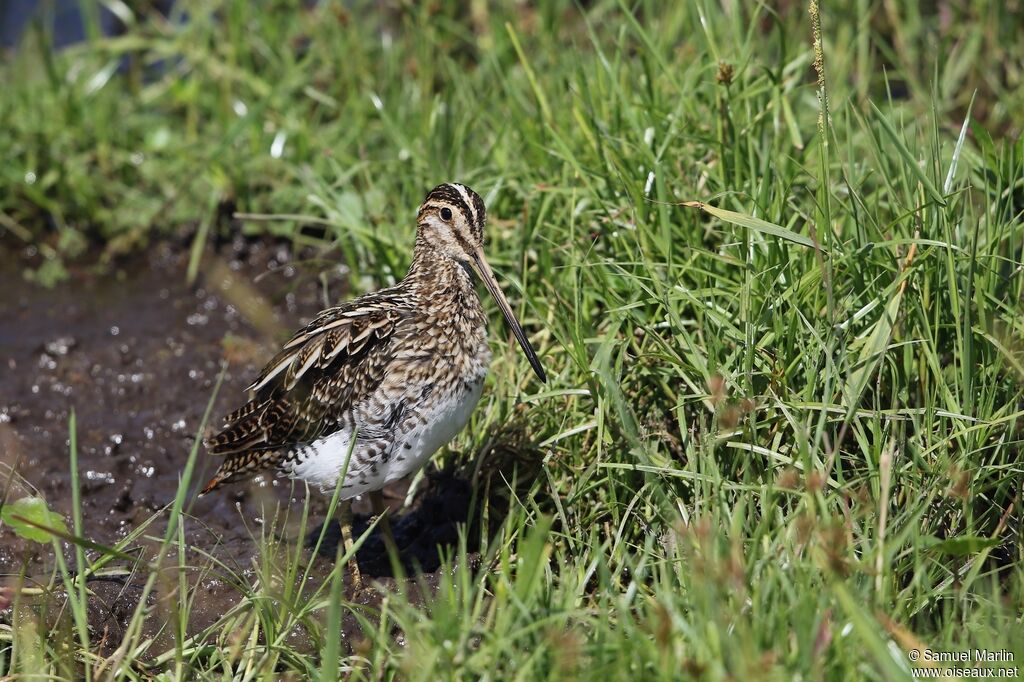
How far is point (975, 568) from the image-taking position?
3201mm

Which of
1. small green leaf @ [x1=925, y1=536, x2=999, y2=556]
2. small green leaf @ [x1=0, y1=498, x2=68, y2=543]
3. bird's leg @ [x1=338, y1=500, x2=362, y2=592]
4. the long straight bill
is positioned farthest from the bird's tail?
small green leaf @ [x1=925, y1=536, x2=999, y2=556]

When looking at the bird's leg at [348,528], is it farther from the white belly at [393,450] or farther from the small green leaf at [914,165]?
the small green leaf at [914,165]

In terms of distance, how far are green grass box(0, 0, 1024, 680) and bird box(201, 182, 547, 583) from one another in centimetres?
29

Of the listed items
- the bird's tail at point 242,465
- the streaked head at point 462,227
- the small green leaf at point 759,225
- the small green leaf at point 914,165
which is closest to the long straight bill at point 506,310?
the streaked head at point 462,227

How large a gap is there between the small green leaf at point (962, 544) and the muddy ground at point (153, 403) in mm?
1692

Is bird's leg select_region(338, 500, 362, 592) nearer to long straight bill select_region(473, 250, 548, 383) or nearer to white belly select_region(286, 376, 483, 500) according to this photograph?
white belly select_region(286, 376, 483, 500)

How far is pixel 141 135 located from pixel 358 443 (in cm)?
325

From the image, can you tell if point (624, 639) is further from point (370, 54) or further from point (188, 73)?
point (188, 73)

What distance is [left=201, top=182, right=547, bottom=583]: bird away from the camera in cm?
389

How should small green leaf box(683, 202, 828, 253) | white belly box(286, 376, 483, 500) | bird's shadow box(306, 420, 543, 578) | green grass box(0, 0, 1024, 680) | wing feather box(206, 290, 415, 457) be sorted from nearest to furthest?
green grass box(0, 0, 1024, 680), small green leaf box(683, 202, 828, 253), white belly box(286, 376, 483, 500), wing feather box(206, 290, 415, 457), bird's shadow box(306, 420, 543, 578)

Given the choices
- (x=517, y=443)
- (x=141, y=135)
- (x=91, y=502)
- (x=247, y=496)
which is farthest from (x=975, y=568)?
(x=141, y=135)

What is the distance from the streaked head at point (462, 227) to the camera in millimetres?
4113

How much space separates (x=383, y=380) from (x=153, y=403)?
1630 millimetres

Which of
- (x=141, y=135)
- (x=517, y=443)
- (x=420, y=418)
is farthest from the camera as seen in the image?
(x=141, y=135)
